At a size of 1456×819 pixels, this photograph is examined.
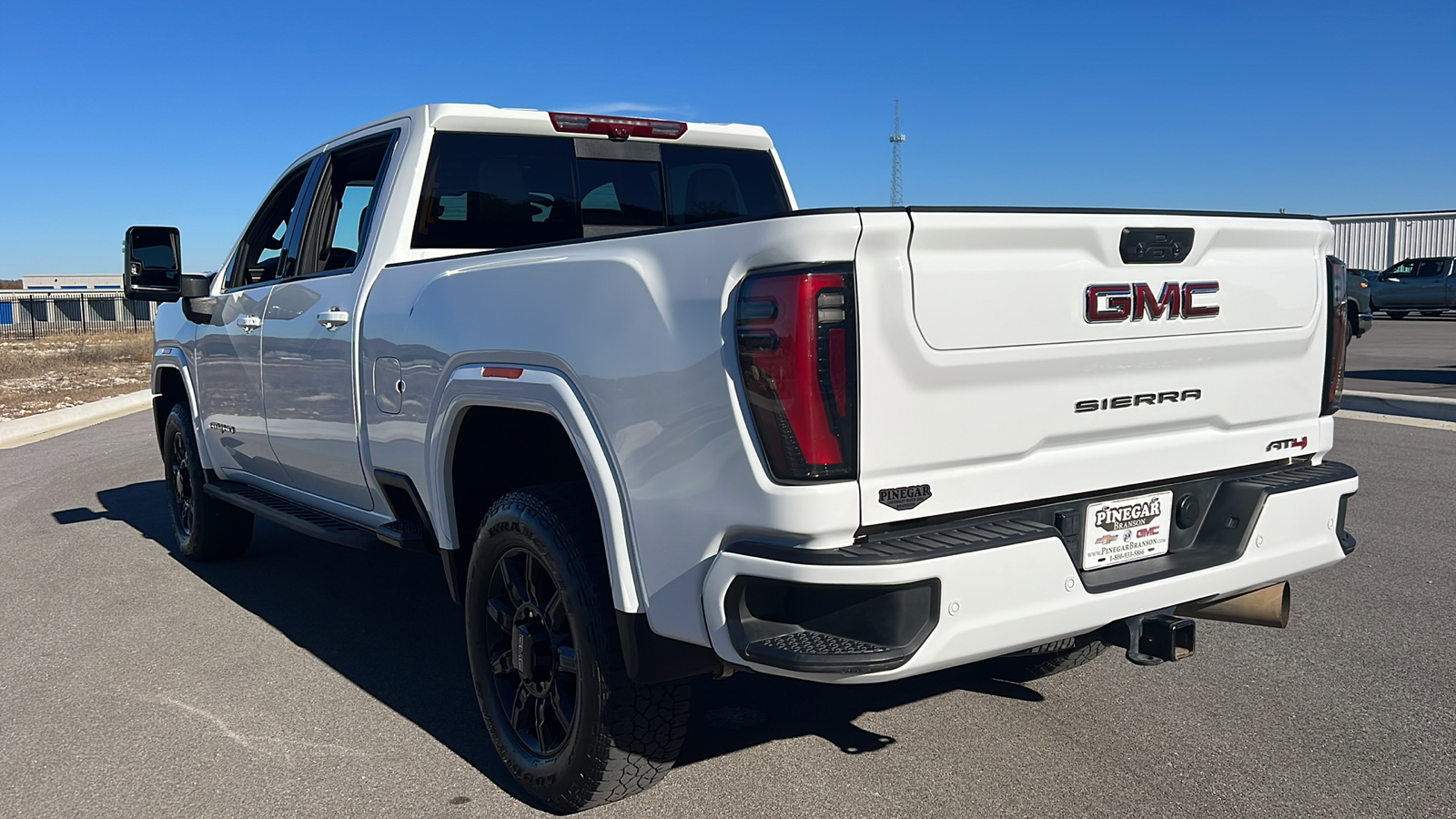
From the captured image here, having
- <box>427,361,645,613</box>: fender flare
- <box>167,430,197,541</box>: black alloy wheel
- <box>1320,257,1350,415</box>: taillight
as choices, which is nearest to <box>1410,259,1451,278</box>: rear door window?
<box>1320,257,1350,415</box>: taillight

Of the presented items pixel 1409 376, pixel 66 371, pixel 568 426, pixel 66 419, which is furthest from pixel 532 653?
pixel 66 371

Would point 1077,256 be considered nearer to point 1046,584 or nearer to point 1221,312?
A: point 1221,312

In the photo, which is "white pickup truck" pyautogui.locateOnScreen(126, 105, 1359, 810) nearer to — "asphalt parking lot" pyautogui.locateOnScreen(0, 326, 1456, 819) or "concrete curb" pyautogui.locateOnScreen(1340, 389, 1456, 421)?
"asphalt parking lot" pyautogui.locateOnScreen(0, 326, 1456, 819)

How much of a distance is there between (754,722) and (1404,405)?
10189 millimetres

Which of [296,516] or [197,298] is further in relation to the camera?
[197,298]

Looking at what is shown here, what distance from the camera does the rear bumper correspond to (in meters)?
2.53

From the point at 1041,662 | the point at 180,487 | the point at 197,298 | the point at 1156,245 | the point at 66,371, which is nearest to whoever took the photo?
the point at 1156,245

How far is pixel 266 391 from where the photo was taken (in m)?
5.13

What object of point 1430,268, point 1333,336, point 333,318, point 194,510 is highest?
point 1430,268

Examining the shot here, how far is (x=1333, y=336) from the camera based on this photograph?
11.4 ft

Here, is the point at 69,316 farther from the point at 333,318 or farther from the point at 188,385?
the point at 333,318

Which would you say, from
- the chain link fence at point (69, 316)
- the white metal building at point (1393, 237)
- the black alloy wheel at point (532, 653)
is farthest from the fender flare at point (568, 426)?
the white metal building at point (1393, 237)

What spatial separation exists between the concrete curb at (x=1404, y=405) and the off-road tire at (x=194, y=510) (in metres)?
10.7

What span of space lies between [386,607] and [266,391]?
1.17 meters
